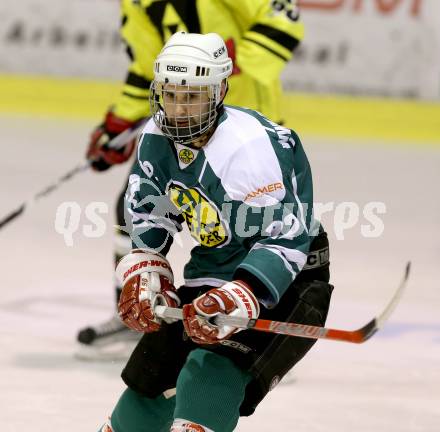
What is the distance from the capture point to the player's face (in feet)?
8.06

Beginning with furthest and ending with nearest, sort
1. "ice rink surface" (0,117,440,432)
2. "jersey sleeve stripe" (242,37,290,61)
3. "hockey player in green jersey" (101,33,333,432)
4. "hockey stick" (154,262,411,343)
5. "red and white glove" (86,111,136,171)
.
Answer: "red and white glove" (86,111,136,171) < "jersey sleeve stripe" (242,37,290,61) < "ice rink surface" (0,117,440,432) < "hockey player in green jersey" (101,33,333,432) < "hockey stick" (154,262,411,343)

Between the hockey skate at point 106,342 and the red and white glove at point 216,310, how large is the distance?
1.60 metres

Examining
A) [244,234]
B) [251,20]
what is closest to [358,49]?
[251,20]

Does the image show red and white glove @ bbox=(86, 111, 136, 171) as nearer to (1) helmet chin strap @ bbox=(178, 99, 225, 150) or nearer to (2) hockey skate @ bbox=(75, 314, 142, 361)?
(2) hockey skate @ bbox=(75, 314, 142, 361)

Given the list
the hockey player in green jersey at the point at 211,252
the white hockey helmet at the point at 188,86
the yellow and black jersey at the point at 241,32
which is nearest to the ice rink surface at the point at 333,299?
the hockey player in green jersey at the point at 211,252

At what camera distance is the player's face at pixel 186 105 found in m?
2.46

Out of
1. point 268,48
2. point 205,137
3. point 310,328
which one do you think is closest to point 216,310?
point 310,328

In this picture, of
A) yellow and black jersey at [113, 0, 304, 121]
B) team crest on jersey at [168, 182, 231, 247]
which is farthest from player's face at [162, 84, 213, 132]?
yellow and black jersey at [113, 0, 304, 121]

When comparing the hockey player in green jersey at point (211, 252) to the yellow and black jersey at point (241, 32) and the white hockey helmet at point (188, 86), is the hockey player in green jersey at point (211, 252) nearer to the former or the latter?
the white hockey helmet at point (188, 86)

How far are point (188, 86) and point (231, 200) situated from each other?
0.79ft

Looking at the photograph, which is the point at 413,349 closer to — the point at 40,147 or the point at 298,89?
the point at 40,147

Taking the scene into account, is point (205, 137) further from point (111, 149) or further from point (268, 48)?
point (111, 149)

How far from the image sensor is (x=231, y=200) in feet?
8.11

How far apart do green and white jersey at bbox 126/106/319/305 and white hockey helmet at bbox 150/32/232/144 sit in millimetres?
60
